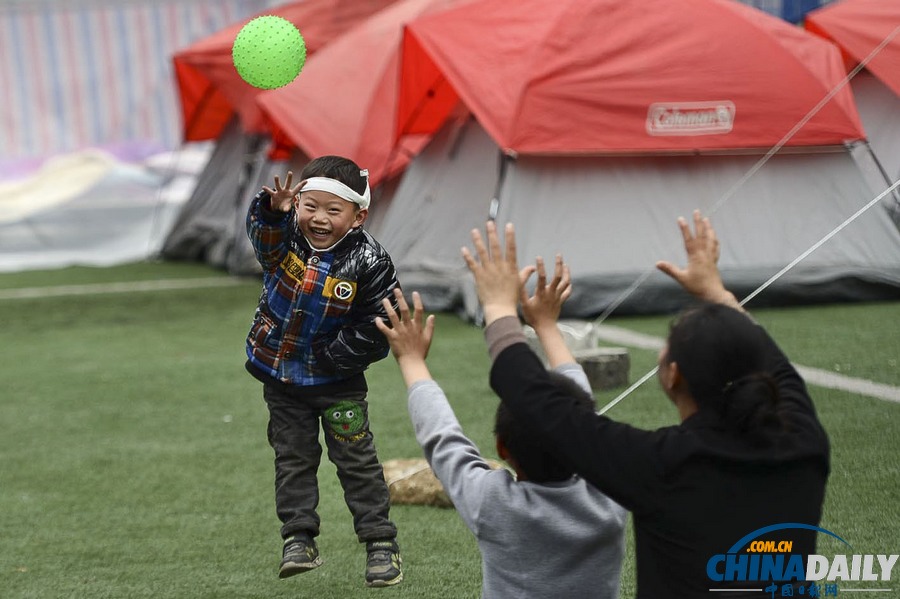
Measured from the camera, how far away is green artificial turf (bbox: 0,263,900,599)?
386 centimetres

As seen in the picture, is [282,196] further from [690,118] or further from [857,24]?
[857,24]

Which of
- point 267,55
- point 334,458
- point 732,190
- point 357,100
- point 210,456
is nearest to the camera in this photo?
point 334,458

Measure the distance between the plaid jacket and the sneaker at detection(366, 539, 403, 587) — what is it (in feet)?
1.57

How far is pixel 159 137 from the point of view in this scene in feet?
57.8

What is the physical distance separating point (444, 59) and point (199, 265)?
5.66 metres

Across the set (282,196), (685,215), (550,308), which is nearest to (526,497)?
(550,308)

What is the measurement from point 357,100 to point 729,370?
8.45 meters

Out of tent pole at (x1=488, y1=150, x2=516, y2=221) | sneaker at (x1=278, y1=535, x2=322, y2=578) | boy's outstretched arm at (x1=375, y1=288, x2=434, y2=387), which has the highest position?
boy's outstretched arm at (x1=375, y1=288, x2=434, y2=387)

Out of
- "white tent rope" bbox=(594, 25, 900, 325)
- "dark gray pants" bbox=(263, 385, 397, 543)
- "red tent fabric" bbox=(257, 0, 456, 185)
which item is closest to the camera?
"dark gray pants" bbox=(263, 385, 397, 543)

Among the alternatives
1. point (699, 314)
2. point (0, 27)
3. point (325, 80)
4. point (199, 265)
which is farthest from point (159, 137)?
point (699, 314)

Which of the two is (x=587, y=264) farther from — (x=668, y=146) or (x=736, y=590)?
(x=736, y=590)

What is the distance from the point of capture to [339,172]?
3.51 metres

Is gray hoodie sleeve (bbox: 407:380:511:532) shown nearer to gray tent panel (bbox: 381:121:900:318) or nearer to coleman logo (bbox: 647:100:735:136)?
gray tent panel (bbox: 381:121:900:318)

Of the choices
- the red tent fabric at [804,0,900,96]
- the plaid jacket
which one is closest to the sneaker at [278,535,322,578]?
the plaid jacket
